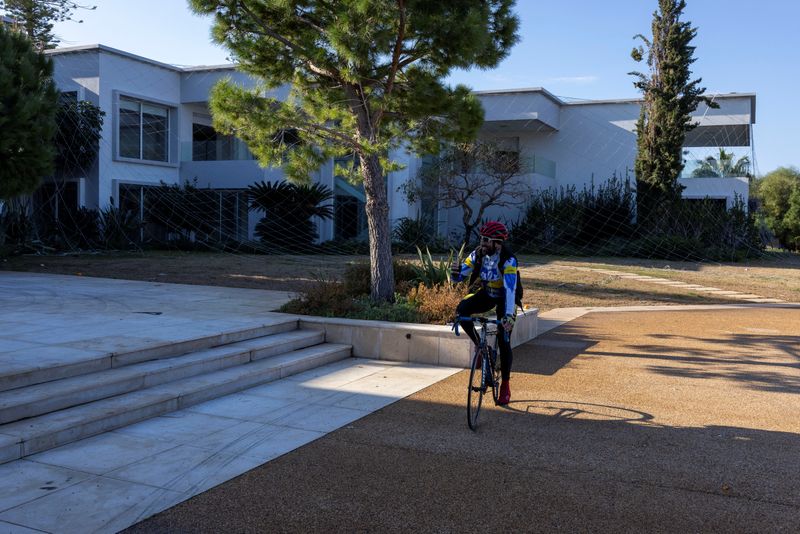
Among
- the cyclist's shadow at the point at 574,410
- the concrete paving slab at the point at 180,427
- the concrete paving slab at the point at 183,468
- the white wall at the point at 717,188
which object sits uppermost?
the white wall at the point at 717,188

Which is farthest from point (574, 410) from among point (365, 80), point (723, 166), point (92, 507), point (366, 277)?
point (723, 166)

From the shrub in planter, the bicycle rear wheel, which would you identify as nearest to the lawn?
the shrub in planter

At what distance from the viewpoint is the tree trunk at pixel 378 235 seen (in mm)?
9875

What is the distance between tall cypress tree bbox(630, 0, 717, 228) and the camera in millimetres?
24531

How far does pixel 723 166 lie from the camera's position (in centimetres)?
2680

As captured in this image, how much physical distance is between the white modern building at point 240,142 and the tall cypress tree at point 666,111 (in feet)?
7.20

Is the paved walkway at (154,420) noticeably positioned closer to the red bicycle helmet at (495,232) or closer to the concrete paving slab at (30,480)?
the concrete paving slab at (30,480)

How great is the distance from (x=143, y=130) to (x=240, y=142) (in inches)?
141

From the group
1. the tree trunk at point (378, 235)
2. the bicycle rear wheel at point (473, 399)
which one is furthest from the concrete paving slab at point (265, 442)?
the tree trunk at point (378, 235)

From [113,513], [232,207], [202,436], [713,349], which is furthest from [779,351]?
[232,207]

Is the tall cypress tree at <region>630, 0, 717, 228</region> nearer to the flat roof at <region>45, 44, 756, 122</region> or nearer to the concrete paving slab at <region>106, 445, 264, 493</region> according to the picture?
the flat roof at <region>45, 44, 756, 122</region>

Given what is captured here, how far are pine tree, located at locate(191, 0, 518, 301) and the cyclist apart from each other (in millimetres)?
3595

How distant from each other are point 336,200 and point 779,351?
1872 cm

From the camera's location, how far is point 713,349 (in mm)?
9023
